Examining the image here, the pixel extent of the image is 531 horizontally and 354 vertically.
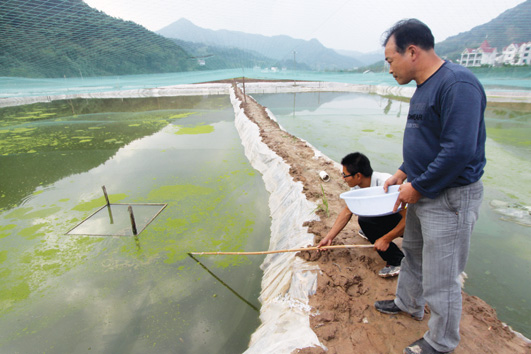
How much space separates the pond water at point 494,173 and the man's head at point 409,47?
1.97 m

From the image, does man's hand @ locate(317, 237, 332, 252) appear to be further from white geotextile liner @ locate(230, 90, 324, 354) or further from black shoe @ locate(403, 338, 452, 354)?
black shoe @ locate(403, 338, 452, 354)


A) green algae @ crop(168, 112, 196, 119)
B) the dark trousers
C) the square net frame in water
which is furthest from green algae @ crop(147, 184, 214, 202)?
green algae @ crop(168, 112, 196, 119)

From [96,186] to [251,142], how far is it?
3.21 metres

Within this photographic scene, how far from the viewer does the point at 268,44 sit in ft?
108

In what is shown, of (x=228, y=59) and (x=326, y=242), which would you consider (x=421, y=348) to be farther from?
(x=228, y=59)

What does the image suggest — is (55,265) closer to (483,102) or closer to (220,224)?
(220,224)

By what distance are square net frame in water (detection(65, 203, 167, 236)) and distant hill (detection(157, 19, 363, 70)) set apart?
76.4ft

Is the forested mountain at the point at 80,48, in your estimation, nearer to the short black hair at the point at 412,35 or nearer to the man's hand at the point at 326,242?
the man's hand at the point at 326,242

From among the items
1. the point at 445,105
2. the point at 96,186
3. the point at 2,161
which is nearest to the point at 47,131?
the point at 2,161

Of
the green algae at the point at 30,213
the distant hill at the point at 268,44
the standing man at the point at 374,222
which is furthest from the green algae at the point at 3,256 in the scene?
the distant hill at the point at 268,44

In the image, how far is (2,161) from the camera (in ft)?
19.7

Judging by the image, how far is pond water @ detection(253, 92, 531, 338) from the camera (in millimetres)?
2150

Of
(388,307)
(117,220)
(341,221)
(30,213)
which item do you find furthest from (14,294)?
(388,307)

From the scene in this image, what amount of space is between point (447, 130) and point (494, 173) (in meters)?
4.81
